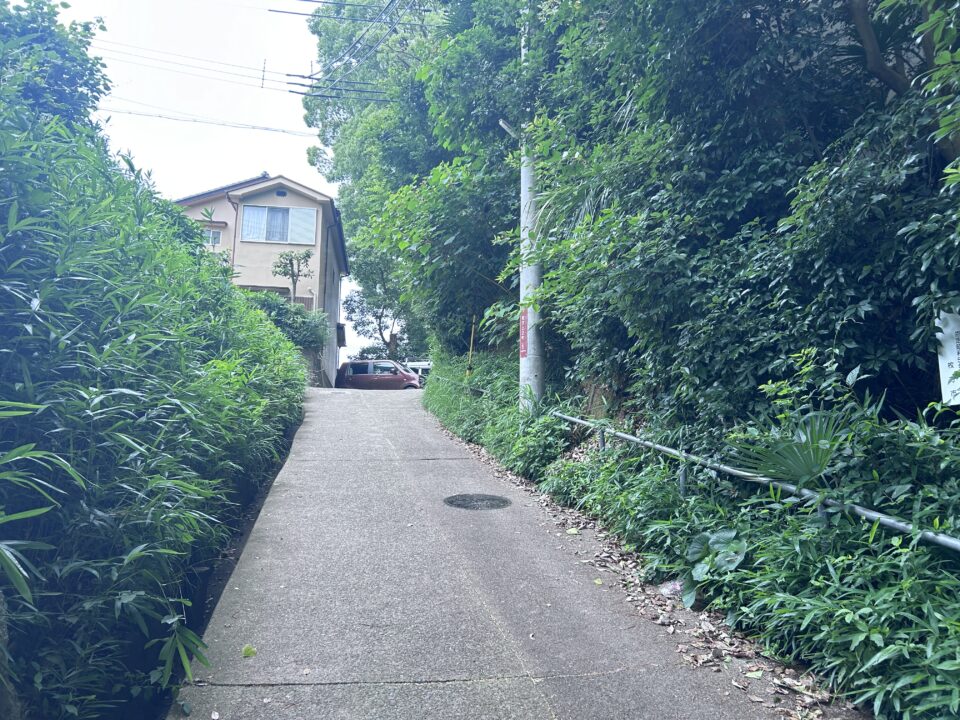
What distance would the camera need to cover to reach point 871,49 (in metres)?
4.91

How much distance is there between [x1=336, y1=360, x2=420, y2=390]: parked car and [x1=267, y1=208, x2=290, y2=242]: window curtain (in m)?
5.61

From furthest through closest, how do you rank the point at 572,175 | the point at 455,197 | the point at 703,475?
the point at 455,197, the point at 572,175, the point at 703,475

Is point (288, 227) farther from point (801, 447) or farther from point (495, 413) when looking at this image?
point (801, 447)

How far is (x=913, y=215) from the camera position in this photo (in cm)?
402

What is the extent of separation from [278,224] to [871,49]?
2170 cm

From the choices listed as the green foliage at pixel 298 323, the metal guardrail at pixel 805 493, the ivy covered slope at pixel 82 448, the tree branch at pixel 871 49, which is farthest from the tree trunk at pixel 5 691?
the green foliage at pixel 298 323

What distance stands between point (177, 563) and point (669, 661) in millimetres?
2847

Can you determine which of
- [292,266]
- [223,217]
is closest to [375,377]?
[292,266]

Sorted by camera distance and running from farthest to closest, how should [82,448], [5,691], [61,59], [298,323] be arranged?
[298,323], [61,59], [82,448], [5,691]

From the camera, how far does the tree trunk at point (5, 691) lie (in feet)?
7.46

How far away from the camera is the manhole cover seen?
6.43 meters

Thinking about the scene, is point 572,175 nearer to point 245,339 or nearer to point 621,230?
point 621,230

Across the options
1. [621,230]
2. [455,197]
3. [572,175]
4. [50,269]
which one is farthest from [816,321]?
[455,197]

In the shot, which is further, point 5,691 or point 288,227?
point 288,227
